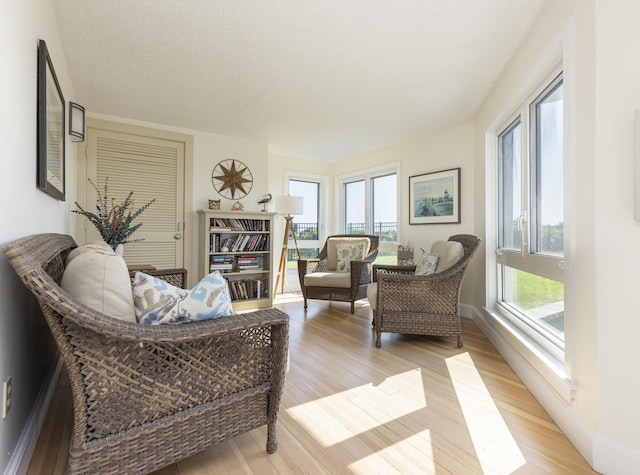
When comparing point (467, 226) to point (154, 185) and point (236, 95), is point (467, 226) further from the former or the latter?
point (154, 185)

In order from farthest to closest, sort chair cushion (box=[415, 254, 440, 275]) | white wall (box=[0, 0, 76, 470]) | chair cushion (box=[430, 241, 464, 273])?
1. chair cushion (box=[415, 254, 440, 275])
2. chair cushion (box=[430, 241, 464, 273])
3. white wall (box=[0, 0, 76, 470])

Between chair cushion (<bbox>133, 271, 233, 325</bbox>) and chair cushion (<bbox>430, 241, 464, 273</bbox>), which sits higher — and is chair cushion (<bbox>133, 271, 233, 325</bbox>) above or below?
below

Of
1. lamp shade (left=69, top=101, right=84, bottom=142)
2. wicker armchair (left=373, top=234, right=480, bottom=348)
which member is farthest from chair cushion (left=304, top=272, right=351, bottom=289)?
lamp shade (left=69, top=101, right=84, bottom=142)

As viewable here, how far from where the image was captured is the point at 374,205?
5266 millimetres

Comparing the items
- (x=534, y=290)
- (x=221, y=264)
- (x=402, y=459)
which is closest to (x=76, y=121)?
(x=221, y=264)

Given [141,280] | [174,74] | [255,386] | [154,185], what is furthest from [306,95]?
[255,386]

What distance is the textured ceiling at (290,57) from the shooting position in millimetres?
1973

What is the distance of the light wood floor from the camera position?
1364 mm

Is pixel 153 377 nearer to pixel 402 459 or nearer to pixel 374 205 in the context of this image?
pixel 402 459

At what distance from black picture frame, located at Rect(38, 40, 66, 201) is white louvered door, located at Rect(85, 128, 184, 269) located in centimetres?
138

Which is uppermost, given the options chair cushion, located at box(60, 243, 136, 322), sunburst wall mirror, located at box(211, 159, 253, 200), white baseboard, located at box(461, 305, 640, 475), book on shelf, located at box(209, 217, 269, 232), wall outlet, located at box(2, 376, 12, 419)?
sunburst wall mirror, located at box(211, 159, 253, 200)

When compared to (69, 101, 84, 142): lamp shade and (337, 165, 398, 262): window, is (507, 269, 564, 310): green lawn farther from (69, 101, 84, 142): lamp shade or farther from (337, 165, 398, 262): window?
(69, 101, 84, 142): lamp shade

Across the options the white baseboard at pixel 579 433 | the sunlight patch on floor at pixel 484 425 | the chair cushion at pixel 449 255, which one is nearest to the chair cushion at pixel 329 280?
the chair cushion at pixel 449 255

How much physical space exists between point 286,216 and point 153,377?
4.25 meters
